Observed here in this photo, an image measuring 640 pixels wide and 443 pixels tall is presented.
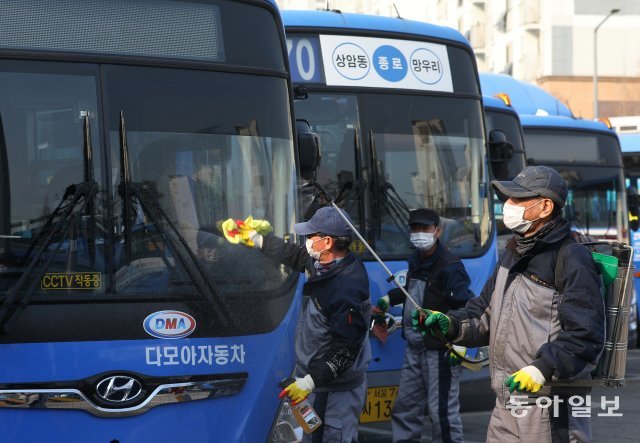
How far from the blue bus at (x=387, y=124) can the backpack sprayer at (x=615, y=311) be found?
3.73 meters

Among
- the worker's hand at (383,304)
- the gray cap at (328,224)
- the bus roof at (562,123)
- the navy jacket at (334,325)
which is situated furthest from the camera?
the bus roof at (562,123)

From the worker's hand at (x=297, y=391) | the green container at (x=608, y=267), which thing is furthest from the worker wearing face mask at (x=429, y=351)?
the green container at (x=608, y=267)

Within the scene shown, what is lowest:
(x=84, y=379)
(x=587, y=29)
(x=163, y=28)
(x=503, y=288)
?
(x=84, y=379)

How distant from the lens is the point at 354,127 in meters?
8.98

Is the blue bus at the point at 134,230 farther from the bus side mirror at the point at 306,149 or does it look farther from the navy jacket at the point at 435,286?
the navy jacket at the point at 435,286

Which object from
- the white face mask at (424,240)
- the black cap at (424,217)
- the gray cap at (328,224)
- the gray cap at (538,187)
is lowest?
the white face mask at (424,240)

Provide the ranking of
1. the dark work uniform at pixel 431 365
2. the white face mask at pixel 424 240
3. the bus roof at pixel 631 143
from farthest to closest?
the bus roof at pixel 631 143 < the white face mask at pixel 424 240 < the dark work uniform at pixel 431 365

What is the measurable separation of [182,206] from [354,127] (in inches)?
144

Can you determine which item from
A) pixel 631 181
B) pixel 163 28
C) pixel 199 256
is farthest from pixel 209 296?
pixel 631 181

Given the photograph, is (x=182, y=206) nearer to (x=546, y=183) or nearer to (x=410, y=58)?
(x=546, y=183)

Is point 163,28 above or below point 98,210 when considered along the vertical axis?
above

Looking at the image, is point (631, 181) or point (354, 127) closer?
point (354, 127)

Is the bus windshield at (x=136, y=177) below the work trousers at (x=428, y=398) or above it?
above

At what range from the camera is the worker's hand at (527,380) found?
15.4 ft
